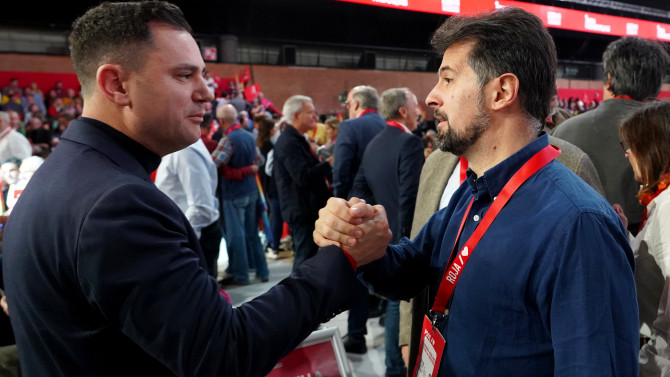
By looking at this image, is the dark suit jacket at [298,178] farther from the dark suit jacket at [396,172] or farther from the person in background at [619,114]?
the person in background at [619,114]

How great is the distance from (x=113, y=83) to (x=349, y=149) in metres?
2.88

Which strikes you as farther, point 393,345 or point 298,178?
point 298,178

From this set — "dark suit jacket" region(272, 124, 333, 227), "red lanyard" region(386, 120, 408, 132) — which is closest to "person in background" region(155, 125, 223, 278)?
"dark suit jacket" region(272, 124, 333, 227)

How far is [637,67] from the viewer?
8.13 ft

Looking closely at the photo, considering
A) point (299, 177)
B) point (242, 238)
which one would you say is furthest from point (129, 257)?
point (242, 238)

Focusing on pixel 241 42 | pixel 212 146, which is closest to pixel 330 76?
pixel 241 42

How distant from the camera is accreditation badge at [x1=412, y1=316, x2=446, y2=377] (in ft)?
3.79

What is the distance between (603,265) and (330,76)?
15452mm

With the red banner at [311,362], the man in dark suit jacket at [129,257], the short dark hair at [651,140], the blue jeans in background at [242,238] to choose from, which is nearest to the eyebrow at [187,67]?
the man in dark suit jacket at [129,257]

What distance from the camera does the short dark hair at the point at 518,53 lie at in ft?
3.77

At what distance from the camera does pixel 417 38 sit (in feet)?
60.5

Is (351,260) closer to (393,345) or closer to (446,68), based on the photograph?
(446,68)

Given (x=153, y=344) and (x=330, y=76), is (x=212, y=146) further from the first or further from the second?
(x=330, y=76)

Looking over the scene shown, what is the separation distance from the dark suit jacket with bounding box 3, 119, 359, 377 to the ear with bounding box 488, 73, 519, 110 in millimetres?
564
